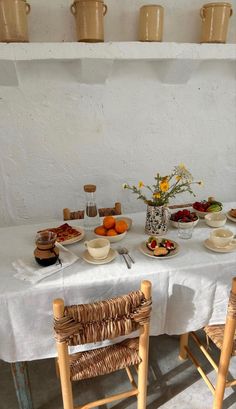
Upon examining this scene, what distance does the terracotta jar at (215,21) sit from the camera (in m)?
1.67

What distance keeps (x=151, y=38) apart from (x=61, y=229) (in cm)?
115

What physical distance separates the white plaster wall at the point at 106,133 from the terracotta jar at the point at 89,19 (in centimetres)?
19

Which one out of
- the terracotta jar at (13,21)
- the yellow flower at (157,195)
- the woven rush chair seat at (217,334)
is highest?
the terracotta jar at (13,21)

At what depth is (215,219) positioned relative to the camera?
1.58 metres

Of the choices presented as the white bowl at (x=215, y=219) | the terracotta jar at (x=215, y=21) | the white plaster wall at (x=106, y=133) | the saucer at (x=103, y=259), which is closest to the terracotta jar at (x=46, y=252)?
the saucer at (x=103, y=259)

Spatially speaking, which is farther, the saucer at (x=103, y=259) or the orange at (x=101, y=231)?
the orange at (x=101, y=231)

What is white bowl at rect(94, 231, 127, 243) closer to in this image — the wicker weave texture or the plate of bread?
the wicker weave texture

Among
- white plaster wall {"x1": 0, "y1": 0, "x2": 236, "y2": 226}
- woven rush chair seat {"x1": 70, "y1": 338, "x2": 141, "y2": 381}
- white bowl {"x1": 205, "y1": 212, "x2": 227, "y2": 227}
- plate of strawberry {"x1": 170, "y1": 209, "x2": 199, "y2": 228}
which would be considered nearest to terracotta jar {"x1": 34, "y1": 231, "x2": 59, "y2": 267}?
woven rush chair seat {"x1": 70, "y1": 338, "x2": 141, "y2": 381}

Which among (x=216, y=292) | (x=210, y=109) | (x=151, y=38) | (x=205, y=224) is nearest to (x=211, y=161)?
(x=210, y=109)

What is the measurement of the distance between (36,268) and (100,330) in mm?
395

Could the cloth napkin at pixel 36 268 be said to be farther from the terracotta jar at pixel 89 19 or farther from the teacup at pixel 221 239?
the terracotta jar at pixel 89 19

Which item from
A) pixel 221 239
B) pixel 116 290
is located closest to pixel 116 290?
pixel 116 290

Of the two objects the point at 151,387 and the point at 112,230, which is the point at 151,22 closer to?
the point at 112,230

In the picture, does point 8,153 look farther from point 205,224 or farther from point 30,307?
point 205,224
